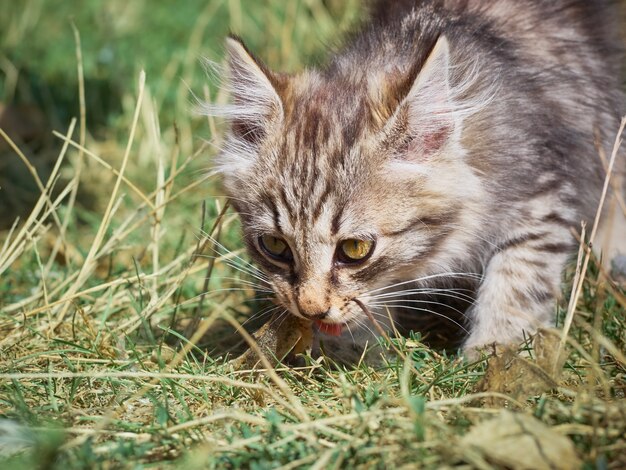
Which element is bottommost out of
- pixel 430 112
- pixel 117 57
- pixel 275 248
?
pixel 275 248

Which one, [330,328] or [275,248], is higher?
[275,248]

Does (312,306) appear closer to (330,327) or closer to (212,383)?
(330,327)

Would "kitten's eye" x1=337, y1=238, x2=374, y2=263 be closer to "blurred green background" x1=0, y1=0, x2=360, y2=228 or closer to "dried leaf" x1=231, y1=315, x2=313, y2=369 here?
"dried leaf" x1=231, y1=315, x2=313, y2=369

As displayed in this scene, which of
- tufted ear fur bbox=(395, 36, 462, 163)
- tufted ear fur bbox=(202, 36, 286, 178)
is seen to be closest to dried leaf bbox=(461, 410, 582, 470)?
tufted ear fur bbox=(395, 36, 462, 163)

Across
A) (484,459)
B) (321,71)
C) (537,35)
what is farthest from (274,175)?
(537,35)

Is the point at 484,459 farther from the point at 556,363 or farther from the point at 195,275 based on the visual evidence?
the point at 195,275

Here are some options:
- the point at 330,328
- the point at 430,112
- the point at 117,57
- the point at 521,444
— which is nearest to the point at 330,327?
the point at 330,328
